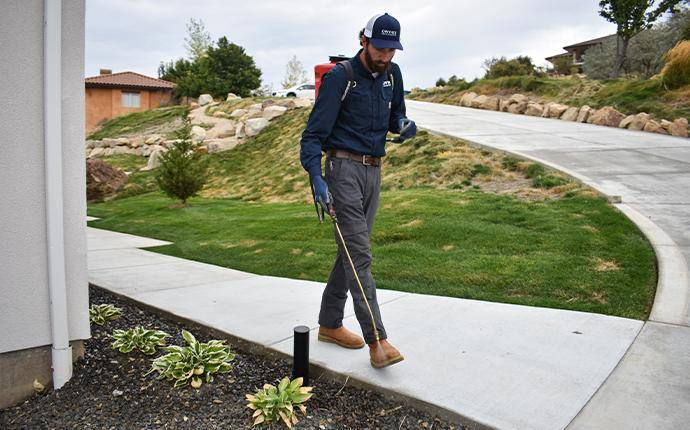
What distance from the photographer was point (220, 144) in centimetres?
2314

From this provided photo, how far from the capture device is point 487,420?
2775 millimetres

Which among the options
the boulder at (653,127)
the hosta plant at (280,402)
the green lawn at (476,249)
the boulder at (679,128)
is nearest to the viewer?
the hosta plant at (280,402)

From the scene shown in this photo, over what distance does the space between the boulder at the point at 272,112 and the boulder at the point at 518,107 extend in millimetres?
9651

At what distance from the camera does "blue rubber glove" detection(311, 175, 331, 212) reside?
10.8ft

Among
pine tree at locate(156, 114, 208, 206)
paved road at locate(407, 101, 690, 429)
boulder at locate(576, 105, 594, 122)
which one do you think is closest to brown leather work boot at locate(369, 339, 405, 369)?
paved road at locate(407, 101, 690, 429)

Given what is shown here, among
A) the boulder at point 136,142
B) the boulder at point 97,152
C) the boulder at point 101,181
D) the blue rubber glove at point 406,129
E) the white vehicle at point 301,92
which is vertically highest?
the white vehicle at point 301,92

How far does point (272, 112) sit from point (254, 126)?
1292 millimetres

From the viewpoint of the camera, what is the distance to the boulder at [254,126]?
23803mm

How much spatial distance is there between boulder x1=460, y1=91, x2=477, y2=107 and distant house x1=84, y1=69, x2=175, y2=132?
24251 mm

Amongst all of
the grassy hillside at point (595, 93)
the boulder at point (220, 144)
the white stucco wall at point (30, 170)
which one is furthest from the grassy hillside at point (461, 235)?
the boulder at point (220, 144)

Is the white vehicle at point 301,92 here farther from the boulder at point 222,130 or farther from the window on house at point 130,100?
the window on house at point 130,100

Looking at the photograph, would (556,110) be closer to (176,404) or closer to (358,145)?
(358,145)

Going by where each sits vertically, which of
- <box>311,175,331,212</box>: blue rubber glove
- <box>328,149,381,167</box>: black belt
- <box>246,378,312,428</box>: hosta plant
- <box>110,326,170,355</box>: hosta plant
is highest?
<box>328,149,381,167</box>: black belt

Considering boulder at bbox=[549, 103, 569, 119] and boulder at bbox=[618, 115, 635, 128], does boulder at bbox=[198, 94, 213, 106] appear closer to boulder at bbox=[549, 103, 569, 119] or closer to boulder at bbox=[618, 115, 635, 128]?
boulder at bbox=[549, 103, 569, 119]
